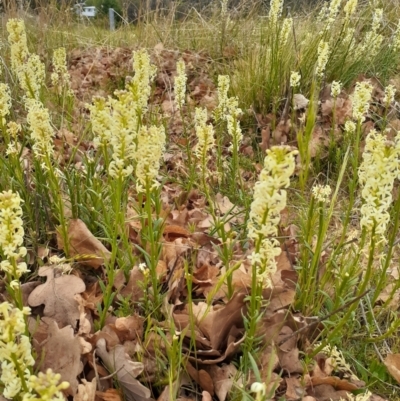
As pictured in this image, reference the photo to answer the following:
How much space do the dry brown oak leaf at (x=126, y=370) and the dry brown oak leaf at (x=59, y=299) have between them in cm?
22

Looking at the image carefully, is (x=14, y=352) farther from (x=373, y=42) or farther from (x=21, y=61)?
(x=373, y=42)

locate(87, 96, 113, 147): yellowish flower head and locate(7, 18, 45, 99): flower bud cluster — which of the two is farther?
locate(7, 18, 45, 99): flower bud cluster

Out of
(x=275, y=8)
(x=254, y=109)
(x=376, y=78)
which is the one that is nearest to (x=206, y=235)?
(x=254, y=109)

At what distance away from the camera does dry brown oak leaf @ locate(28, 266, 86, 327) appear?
1.63 m

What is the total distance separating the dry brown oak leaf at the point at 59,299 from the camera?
163 cm

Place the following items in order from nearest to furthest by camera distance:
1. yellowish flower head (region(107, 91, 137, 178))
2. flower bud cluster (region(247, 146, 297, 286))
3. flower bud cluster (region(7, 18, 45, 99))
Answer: flower bud cluster (region(247, 146, 297, 286)), yellowish flower head (region(107, 91, 137, 178)), flower bud cluster (region(7, 18, 45, 99))

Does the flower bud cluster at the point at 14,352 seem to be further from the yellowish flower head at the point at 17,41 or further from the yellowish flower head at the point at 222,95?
the yellowish flower head at the point at 17,41

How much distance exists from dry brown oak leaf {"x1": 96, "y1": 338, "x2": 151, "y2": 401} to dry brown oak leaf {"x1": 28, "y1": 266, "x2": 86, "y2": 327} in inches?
8.8

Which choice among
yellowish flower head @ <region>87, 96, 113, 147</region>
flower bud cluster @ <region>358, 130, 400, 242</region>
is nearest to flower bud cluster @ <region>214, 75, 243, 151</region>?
yellowish flower head @ <region>87, 96, 113, 147</region>

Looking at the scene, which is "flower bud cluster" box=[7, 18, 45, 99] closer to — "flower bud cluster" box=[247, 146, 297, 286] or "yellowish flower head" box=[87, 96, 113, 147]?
"yellowish flower head" box=[87, 96, 113, 147]

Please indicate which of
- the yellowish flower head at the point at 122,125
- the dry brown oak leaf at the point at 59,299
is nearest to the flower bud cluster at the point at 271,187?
the yellowish flower head at the point at 122,125

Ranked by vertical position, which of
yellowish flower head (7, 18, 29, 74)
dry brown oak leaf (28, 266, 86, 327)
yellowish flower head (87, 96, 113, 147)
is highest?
yellowish flower head (7, 18, 29, 74)

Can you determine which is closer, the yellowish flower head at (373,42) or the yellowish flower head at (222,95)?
the yellowish flower head at (222,95)

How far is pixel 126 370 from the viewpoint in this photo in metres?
1.41
